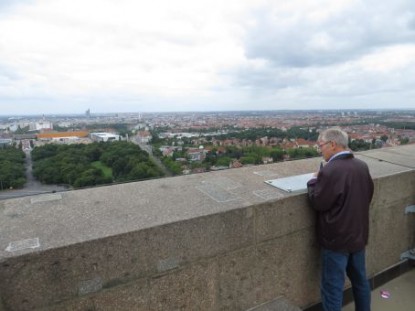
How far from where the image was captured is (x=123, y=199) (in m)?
Result: 1.86

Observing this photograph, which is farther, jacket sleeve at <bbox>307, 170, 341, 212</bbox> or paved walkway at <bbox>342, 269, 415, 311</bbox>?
paved walkway at <bbox>342, 269, 415, 311</bbox>

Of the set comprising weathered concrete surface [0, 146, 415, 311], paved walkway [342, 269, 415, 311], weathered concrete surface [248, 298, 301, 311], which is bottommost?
paved walkway [342, 269, 415, 311]

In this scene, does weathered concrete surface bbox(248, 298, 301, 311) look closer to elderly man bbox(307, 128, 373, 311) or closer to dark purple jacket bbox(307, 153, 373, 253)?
elderly man bbox(307, 128, 373, 311)

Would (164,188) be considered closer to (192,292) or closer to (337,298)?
(192,292)

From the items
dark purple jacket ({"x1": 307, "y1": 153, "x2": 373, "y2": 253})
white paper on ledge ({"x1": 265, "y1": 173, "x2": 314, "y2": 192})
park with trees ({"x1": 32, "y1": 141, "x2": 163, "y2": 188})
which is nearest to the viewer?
dark purple jacket ({"x1": 307, "y1": 153, "x2": 373, "y2": 253})

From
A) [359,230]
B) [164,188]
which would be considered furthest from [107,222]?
[359,230]

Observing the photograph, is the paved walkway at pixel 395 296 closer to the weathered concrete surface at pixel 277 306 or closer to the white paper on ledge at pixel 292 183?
the weathered concrete surface at pixel 277 306

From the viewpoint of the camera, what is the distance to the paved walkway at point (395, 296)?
2.22 m

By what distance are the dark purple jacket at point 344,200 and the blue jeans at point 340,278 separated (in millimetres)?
87

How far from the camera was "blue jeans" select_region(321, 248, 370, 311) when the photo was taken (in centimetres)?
183

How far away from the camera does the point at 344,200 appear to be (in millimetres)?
1693

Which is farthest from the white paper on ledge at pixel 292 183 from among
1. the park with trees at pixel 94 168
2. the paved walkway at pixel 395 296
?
the park with trees at pixel 94 168

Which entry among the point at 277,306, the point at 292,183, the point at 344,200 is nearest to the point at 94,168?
the point at 292,183

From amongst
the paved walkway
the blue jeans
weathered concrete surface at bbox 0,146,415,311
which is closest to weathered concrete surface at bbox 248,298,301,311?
weathered concrete surface at bbox 0,146,415,311
